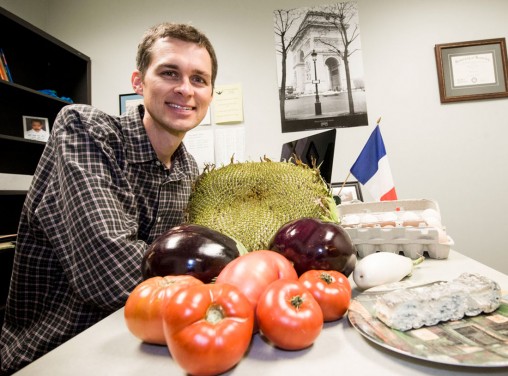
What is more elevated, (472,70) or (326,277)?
(472,70)

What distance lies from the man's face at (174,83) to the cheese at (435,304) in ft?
2.81

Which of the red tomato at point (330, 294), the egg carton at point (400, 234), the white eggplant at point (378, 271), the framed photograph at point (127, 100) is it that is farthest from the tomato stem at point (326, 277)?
the framed photograph at point (127, 100)

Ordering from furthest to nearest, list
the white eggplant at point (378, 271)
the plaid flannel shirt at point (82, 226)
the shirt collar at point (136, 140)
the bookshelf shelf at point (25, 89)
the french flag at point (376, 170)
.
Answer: the bookshelf shelf at point (25, 89), the french flag at point (376, 170), the shirt collar at point (136, 140), the plaid flannel shirt at point (82, 226), the white eggplant at point (378, 271)

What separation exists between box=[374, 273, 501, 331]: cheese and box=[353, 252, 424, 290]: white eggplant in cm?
14

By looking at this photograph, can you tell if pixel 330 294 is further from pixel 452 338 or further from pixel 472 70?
pixel 472 70

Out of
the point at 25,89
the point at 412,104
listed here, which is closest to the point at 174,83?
the point at 25,89

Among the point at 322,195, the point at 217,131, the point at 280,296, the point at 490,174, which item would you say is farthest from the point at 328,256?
the point at 490,174

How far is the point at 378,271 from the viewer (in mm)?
588

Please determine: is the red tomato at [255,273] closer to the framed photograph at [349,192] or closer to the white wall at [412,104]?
the framed photograph at [349,192]

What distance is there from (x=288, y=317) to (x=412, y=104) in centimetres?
212

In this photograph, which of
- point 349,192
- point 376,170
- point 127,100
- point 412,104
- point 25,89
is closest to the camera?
point 376,170

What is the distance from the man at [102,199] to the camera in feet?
2.45

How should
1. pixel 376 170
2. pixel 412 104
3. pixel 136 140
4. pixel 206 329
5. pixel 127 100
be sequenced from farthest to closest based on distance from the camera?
pixel 127 100
pixel 412 104
pixel 376 170
pixel 136 140
pixel 206 329

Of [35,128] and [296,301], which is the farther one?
[35,128]
